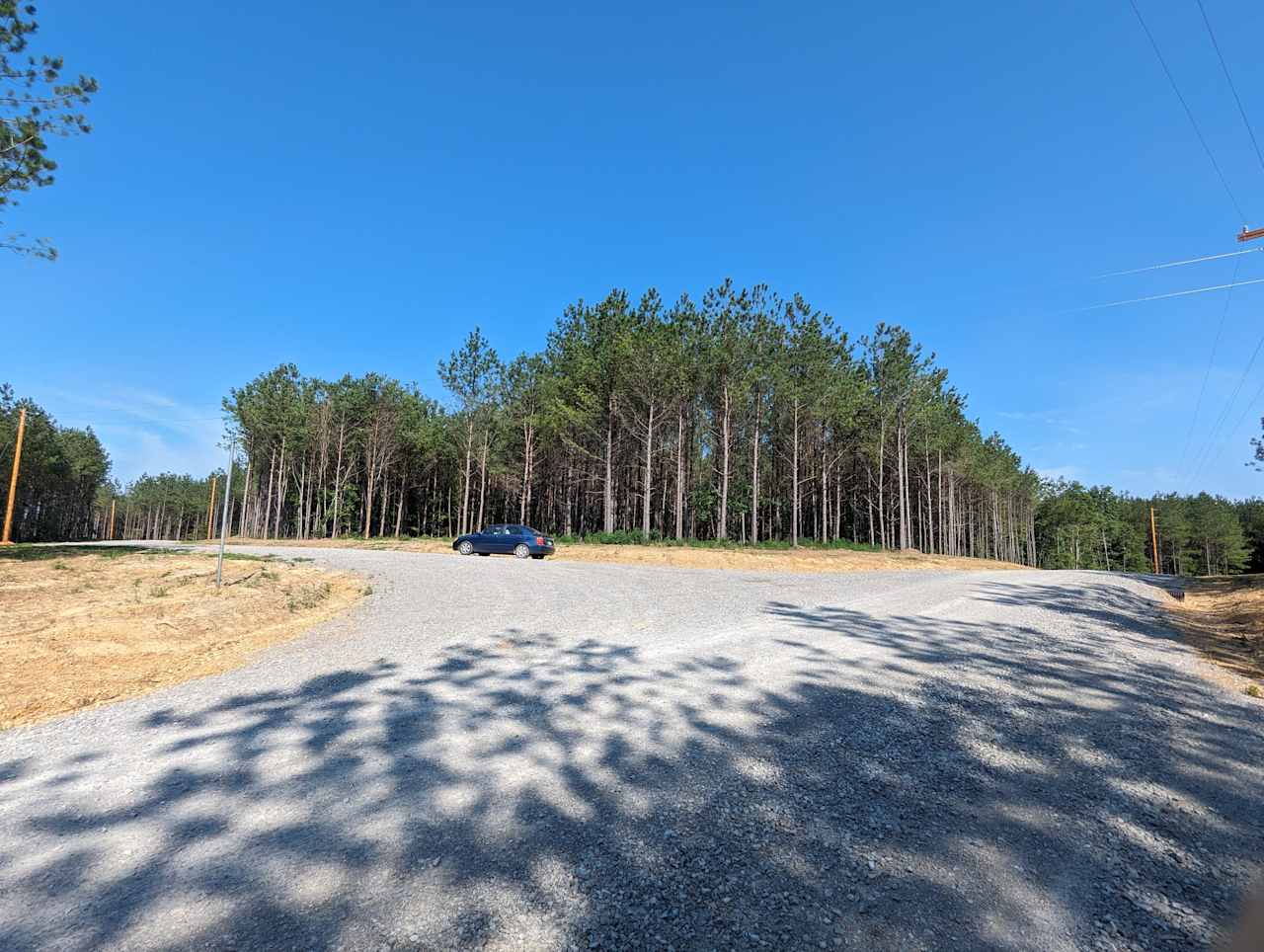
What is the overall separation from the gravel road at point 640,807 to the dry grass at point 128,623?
0.79 meters

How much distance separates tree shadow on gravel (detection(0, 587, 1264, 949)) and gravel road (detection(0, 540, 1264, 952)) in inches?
0.6

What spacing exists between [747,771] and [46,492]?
87.1 m

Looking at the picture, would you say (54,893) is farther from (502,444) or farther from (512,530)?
(502,444)

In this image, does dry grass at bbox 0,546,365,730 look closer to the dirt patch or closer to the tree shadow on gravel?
the tree shadow on gravel

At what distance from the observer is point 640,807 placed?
2781mm

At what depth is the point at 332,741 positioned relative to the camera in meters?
3.61

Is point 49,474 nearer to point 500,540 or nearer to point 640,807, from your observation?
point 500,540

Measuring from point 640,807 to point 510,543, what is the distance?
21.2 metres

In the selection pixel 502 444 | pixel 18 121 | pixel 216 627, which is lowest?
pixel 216 627

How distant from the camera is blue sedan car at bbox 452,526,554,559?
74.8ft

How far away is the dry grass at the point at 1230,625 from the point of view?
609 cm

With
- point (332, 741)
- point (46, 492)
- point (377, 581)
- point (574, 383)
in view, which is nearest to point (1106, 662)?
point (332, 741)

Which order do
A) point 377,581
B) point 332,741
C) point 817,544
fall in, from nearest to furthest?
point 332,741
point 377,581
point 817,544

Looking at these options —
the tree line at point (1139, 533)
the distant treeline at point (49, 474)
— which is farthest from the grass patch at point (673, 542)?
the tree line at point (1139, 533)
